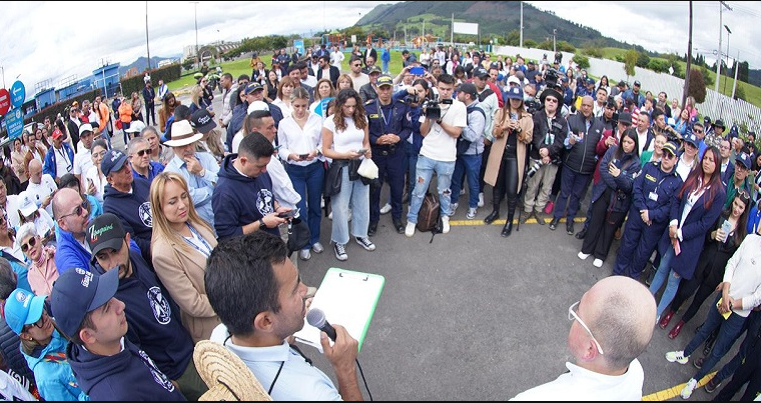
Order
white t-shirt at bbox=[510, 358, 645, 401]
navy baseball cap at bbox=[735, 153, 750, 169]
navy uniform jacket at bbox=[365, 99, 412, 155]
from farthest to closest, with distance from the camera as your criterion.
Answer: navy uniform jacket at bbox=[365, 99, 412, 155], navy baseball cap at bbox=[735, 153, 750, 169], white t-shirt at bbox=[510, 358, 645, 401]

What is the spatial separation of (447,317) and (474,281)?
2.60 ft

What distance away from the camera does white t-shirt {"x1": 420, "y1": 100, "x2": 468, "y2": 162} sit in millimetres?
5770

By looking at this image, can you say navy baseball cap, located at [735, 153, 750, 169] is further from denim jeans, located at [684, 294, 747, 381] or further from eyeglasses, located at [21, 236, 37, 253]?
eyeglasses, located at [21, 236, 37, 253]

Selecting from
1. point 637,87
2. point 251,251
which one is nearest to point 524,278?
point 251,251

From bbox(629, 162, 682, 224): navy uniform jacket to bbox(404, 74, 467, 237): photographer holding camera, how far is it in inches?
86.9

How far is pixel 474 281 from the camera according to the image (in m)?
5.15

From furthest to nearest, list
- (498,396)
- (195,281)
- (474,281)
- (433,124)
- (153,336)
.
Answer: (433,124) < (474,281) < (498,396) < (195,281) < (153,336)

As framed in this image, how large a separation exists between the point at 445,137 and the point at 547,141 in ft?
4.86

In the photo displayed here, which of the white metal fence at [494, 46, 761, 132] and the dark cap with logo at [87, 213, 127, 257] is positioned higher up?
the white metal fence at [494, 46, 761, 132]

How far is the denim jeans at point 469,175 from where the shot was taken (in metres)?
6.34

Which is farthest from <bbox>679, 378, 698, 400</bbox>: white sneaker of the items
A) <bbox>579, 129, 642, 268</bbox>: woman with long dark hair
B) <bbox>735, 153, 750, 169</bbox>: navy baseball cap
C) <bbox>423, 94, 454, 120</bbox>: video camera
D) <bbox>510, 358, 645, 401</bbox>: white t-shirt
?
<bbox>423, 94, 454, 120</bbox>: video camera

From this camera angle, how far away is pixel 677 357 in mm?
4023

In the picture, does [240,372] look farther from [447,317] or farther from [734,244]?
[734,244]

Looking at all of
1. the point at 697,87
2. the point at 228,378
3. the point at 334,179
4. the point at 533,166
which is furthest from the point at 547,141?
the point at 228,378
